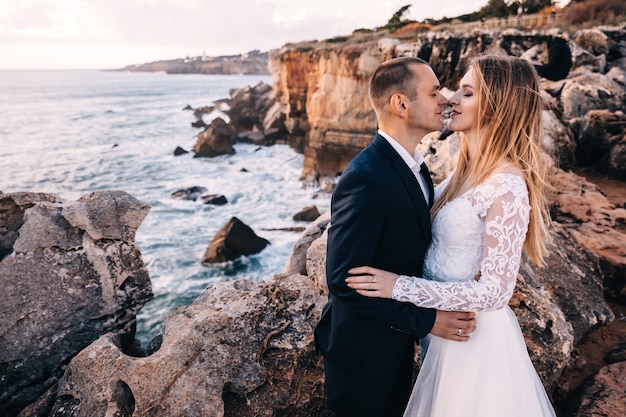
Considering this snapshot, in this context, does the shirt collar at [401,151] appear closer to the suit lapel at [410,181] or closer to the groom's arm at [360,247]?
the suit lapel at [410,181]

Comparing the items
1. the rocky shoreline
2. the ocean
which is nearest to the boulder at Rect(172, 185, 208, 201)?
the ocean

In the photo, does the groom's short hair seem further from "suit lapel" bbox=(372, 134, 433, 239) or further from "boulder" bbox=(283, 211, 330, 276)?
"boulder" bbox=(283, 211, 330, 276)

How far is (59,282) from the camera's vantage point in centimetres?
382

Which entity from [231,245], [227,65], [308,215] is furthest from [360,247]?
[227,65]

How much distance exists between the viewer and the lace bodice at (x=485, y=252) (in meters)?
1.99

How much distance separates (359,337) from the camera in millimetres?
2209

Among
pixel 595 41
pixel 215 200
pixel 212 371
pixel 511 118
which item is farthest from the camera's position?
pixel 215 200

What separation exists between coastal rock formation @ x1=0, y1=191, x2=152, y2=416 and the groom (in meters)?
2.48

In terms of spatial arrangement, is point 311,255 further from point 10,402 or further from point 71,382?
point 10,402

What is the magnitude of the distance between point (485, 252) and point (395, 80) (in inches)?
43.6

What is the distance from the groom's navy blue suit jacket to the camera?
1.96 meters

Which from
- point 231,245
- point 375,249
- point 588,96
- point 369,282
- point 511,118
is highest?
point 511,118

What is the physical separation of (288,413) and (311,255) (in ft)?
5.22

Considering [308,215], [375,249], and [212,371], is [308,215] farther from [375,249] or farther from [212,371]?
[375,249]
